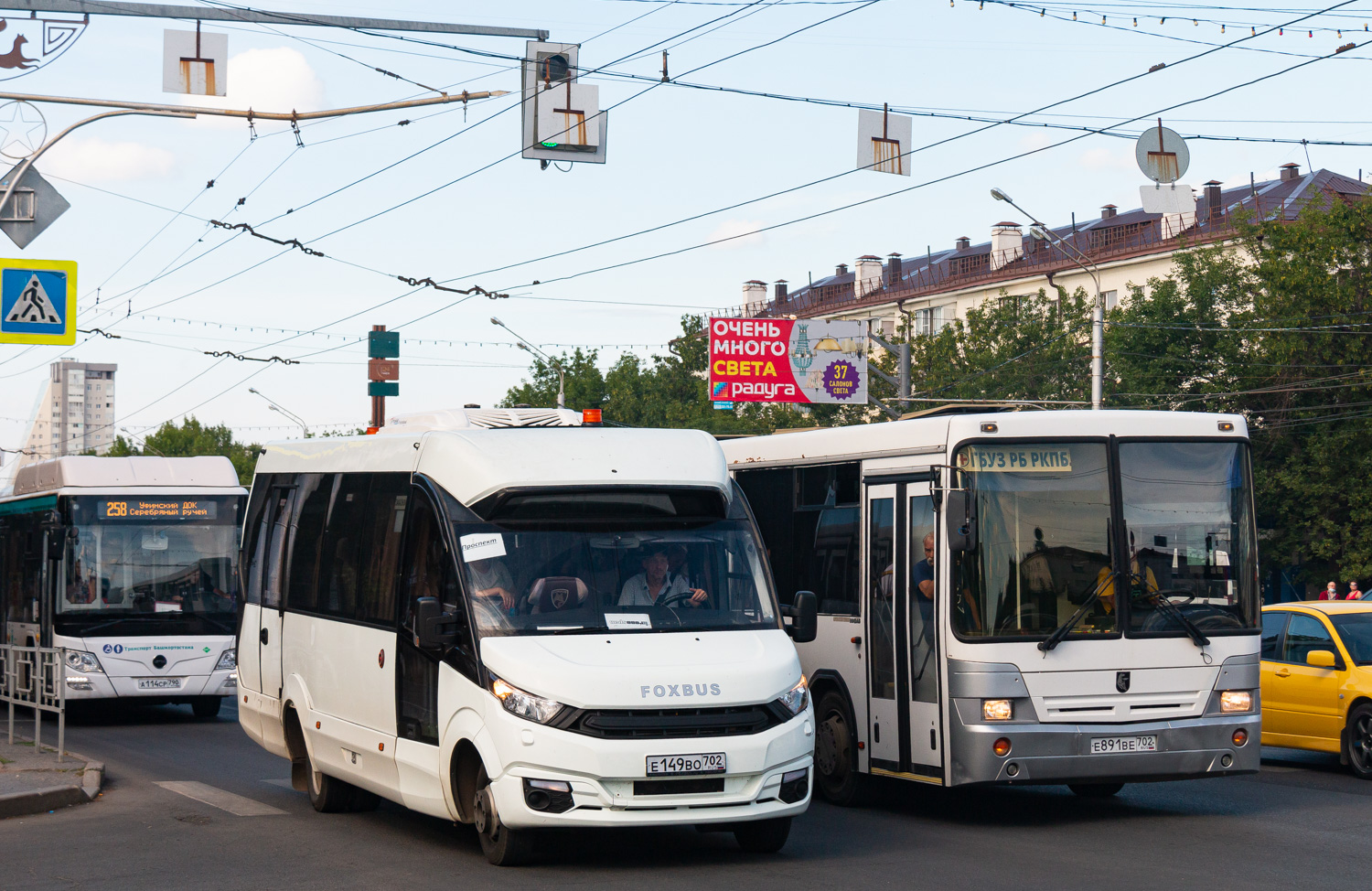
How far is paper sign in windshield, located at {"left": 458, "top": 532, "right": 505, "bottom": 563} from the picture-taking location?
938cm

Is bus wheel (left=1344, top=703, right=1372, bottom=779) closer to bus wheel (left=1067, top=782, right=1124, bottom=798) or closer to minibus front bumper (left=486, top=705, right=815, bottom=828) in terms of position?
bus wheel (left=1067, top=782, right=1124, bottom=798)

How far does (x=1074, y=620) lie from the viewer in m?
10.7

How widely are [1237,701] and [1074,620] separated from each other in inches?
52.1

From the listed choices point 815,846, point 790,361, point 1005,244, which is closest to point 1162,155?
point 815,846

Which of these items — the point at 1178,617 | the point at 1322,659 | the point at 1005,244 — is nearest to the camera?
the point at 1178,617

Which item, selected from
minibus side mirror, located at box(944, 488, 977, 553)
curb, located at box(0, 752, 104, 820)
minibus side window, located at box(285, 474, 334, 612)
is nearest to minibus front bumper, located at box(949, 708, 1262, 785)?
minibus side mirror, located at box(944, 488, 977, 553)

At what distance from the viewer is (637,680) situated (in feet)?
28.4

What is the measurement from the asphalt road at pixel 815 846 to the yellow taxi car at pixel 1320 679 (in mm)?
482

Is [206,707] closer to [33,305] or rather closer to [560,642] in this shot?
[33,305]

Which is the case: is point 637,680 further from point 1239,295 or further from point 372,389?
point 1239,295

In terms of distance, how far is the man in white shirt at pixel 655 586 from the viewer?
9.35 m

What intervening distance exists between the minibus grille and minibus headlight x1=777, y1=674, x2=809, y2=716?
7.8 inches

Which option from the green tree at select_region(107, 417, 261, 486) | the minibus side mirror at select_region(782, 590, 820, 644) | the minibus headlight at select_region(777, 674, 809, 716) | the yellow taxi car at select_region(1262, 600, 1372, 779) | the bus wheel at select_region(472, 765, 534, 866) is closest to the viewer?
the bus wheel at select_region(472, 765, 534, 866)

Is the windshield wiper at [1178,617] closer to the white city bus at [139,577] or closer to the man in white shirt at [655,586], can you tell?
the man in white shirt at [655,586]
